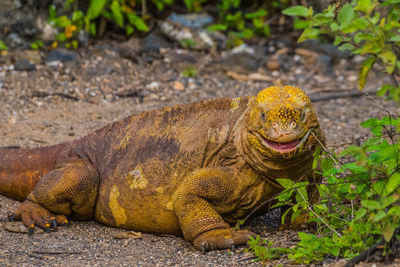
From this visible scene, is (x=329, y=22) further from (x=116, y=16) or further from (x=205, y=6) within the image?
(x=205, y=6)

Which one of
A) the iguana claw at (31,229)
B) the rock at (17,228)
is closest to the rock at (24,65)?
the rock at (17,228)

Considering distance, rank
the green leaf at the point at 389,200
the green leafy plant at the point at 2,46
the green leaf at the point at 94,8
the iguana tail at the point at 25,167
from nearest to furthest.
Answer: the green leaf at the point at 389,200 → the iguana tail at the point at 25,167 → the green leafy plant at the point at 2,46 → the green leaf at the point at 94,8

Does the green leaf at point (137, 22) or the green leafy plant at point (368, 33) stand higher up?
the green leafy plant at point (368, 33)

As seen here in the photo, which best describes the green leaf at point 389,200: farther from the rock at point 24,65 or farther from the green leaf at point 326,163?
the rock at point 24,65

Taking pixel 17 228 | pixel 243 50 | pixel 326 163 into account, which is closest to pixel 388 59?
pixel 326 163

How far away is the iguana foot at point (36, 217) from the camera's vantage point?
639cm

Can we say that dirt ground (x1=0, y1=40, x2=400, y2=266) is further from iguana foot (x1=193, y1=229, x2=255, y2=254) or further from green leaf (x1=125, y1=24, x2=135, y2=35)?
green leaf (x1=125, y1=24, x2=135, y2=35)

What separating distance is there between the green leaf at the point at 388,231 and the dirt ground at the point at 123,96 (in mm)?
1443

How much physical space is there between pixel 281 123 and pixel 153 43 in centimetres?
837

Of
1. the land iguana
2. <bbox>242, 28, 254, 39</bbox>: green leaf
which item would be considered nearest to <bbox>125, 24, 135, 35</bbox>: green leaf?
<bbox>242, 28, 254, 39</bbox>: green leaf

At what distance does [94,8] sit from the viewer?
41.3 ft

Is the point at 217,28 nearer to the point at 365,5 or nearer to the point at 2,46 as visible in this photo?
the point at 2,46

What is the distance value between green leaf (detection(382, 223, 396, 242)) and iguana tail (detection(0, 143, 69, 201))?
12.7 ft

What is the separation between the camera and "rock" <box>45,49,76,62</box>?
1189 centimetres
